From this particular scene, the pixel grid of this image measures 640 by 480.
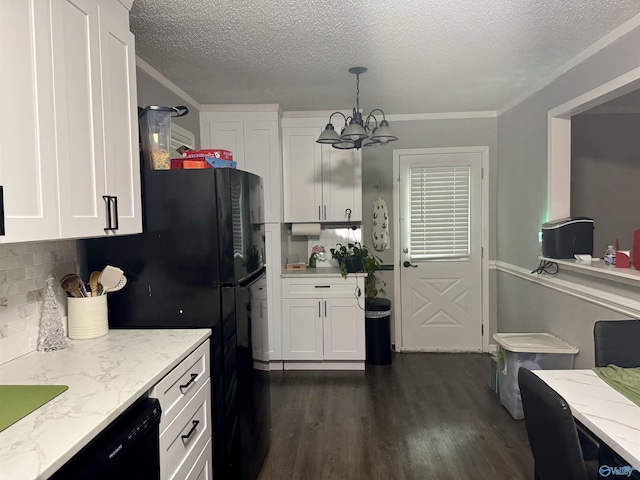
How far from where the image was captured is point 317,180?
4047mm

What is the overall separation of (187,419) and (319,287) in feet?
7.37

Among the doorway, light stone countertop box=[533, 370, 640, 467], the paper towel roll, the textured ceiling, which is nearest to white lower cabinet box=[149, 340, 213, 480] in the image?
light stone countertop box=[533, 370, 640, 467]

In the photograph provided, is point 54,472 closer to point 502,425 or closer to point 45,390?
point 45,390

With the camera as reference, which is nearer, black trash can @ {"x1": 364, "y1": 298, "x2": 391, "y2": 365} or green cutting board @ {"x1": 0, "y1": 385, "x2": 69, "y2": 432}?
green cutting board @ {"x1": 0, "y1": 385, "x2": 69, "y2": 432}

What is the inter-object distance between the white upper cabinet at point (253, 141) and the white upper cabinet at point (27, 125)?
2.54 metres

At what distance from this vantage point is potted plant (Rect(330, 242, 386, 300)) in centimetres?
383

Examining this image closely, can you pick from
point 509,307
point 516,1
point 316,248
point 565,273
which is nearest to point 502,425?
point 565,273

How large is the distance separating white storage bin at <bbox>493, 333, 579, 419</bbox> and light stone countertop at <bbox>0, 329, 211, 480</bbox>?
7.11 feet

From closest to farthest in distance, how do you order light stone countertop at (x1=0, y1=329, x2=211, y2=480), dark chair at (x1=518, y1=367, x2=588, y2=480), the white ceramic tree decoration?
light stone countertop at (x1=0, y1=329, x2=211, y2=480) < dark chair at (x1=518, y1=367, x2=588, y2=480) < the white ceramic tree decoration

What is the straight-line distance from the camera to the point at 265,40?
7.84 ft

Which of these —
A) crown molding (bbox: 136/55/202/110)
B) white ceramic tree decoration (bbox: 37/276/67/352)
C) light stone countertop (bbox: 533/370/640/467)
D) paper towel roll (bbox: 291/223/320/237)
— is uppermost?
crown molding (bbox: 136/55/202/110)

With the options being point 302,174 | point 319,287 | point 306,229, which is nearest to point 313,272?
point 319,287

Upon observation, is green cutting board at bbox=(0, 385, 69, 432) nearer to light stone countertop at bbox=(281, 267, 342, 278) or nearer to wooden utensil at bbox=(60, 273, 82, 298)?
wooden utensil at bbox=(60, 273, 82, 298)

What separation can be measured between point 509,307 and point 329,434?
7.27ft
